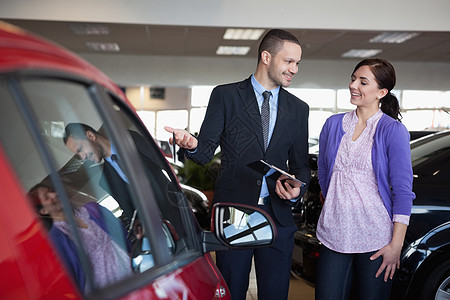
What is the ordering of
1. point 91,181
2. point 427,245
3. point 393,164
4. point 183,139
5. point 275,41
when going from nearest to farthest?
point 91,181, point 183,139, point 393,164, point 275,41, point 427,245

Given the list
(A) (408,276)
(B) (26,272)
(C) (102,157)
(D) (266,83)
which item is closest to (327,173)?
(D) (266,83)

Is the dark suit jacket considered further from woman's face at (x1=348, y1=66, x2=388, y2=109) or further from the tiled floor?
the tiled floor

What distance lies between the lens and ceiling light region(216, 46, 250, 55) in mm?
14855

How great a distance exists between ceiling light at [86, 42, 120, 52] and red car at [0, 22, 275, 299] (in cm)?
1370

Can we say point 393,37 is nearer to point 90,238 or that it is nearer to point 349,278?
point 349,278

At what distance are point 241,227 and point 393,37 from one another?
12.3 metres

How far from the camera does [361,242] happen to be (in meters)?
2.32

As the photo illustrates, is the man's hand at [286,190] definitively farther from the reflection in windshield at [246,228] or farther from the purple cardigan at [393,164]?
the reflection in windshield at [246,228]

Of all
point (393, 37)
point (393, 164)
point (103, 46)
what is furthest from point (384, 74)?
point (103, 46)

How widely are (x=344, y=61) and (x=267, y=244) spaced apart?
16.2 meters

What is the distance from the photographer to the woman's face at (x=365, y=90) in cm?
241

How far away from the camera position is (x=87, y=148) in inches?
41.3

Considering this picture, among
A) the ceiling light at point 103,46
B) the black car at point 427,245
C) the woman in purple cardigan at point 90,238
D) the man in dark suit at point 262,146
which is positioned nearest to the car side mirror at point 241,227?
the woman in purple cardigan at point 90,238

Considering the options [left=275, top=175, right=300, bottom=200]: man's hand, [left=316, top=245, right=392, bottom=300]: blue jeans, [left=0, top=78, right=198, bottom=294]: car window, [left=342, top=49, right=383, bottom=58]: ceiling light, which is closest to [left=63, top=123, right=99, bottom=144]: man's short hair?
[left=0, top=78, right=198, bottom=294]: car window
